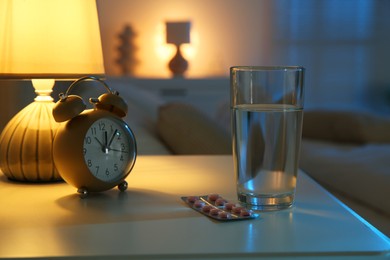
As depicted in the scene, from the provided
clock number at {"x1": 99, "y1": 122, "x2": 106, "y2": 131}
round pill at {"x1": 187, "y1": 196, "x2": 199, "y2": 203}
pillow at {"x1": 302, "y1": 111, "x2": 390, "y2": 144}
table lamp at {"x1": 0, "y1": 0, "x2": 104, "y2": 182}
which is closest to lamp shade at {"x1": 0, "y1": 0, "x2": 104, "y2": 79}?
table lamp at {"x1": 0, "y1": 0, "x2": 104, "y2": 182}

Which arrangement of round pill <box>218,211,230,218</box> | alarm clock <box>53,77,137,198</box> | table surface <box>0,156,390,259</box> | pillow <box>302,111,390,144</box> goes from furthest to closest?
pillow <box>302,111,390,144</box>
alarm clock <box>53,77,137,198</box>
round pill <box>218,211,230,218</box>
table surface <box>0,156,390,259</box>

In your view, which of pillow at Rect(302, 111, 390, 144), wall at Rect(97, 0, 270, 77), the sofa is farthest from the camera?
wall at Rect(97, 0, 270, 77)

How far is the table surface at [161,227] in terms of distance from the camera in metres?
0.60

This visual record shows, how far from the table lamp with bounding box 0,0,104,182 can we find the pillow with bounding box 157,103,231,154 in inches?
25.8

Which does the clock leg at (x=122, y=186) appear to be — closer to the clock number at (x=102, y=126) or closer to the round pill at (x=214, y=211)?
the clock number at (x=102, y=126)

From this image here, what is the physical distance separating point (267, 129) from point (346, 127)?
1.71 meters

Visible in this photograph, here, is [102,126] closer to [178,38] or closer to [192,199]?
[192,199]

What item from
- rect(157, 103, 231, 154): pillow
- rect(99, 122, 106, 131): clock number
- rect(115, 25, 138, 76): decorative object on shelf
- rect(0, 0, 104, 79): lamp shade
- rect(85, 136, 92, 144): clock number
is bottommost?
rect(157, 103, 231, 154): pillow

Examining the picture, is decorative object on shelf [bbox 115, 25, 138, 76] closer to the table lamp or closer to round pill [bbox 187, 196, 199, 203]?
the table lamp

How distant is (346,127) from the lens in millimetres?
2391

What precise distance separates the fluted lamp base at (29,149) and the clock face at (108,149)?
5.6 inches

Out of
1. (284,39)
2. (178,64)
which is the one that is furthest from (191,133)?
(284,39)

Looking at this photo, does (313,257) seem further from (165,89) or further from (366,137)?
(165,89)

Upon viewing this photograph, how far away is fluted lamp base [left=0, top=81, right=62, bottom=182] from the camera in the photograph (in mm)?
954
